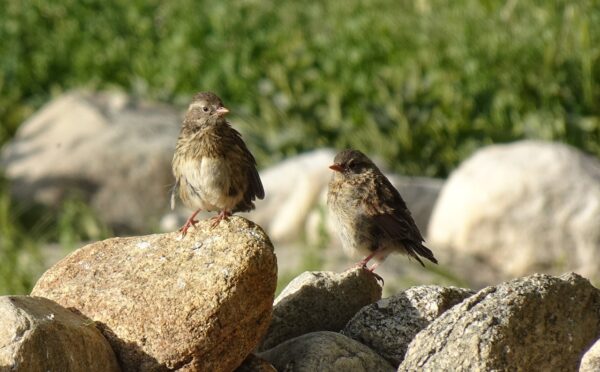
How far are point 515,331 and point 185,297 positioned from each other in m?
1.41

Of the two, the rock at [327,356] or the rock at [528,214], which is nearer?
the rock at [327,356]

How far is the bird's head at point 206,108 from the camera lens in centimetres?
702

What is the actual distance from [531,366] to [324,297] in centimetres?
142

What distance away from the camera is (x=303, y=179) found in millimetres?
11805

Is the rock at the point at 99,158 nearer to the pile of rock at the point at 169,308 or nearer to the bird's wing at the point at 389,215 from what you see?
the bird's wing at the point at 389,215

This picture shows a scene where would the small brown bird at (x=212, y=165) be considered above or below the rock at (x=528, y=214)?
above

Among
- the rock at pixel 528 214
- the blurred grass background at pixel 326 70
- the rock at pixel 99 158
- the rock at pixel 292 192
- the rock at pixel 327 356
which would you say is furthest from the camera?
the rock at pixel 99 158

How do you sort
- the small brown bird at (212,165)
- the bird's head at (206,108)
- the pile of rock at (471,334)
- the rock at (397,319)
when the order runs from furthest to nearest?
1. the bird's head at (206,108)
2. the small brown bird at (212,165)
3. the rock at (397,319)
4. the pile of rock at (471,334)

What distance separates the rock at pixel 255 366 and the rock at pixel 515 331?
29.1 inches

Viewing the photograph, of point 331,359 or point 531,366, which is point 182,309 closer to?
point 331,359

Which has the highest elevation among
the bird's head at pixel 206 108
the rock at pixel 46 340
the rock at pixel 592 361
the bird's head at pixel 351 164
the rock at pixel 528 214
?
the bird's head at pixel 206 108

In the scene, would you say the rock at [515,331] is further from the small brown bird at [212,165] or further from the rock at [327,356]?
the small brown bird at [212,165]

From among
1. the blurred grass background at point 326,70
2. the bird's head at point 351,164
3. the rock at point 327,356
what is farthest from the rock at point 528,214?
the rock at point 327,356

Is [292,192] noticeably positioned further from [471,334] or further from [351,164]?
[471,334]
